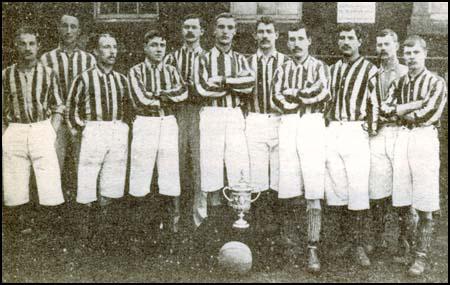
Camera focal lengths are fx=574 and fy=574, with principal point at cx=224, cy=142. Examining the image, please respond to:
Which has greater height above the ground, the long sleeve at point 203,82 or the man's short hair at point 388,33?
the man's short hair at point 388,33

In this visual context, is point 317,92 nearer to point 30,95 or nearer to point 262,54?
point 262,54

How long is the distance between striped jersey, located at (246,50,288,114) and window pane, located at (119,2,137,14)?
1.27m

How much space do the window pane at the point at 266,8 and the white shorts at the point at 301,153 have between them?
1101 mm

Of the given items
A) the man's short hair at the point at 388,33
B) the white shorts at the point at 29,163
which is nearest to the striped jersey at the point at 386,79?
the man's short hair at the point at 388,33

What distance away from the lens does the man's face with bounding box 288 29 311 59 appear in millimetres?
4742

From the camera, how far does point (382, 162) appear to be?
472 cm

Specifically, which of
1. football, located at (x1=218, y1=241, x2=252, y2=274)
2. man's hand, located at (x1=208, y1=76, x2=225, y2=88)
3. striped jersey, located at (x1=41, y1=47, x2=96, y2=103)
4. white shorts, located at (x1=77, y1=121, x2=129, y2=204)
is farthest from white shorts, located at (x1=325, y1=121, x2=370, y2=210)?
striped jersey, located at (x1=41, y1=47, x2=96, y2=103)

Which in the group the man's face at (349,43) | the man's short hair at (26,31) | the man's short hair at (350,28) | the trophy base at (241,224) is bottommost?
the trophy base at (241,224)

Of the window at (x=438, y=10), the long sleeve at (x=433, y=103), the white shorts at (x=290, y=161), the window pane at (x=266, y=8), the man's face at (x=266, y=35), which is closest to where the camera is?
the long sleeve at (x=433, y=103)

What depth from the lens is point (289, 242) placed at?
15.8 ft

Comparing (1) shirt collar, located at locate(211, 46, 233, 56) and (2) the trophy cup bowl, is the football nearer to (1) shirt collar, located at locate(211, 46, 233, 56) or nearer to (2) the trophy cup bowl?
(2) the trophy cup bowl

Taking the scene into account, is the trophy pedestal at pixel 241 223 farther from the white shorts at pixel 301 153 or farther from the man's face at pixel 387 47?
the man's face at pixel 387 47

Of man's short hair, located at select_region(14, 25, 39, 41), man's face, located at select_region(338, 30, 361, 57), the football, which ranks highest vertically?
man's short hair, located at select_region(14, 25, 39, 41)

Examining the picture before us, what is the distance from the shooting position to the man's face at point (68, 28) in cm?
506
